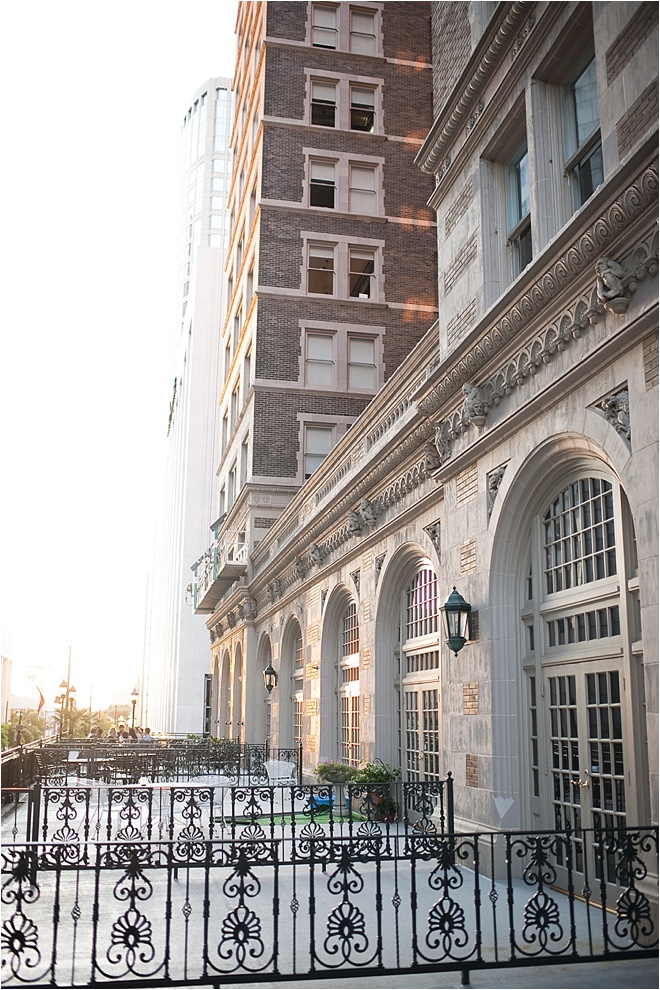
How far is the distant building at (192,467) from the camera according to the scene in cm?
6644

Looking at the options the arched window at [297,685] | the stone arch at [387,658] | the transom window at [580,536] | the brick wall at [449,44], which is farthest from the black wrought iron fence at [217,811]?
the brick wall at [449,44]

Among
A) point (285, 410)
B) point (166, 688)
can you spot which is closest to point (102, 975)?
point (285, 410)

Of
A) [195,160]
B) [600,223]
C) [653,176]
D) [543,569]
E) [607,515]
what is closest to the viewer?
[653,176]

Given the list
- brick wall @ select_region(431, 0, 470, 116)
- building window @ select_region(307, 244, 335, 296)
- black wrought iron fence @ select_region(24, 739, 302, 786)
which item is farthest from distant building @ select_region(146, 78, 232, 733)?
brick wall @ select_region(431, 0, 470, 116)

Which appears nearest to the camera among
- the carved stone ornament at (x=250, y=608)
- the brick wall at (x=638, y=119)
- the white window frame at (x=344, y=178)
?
the brick wall at (x=638, y=119)

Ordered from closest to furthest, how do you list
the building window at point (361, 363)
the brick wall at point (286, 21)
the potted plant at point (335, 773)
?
the potted plant at point (335, 773)
the building window at point (361, 363)
the brick wall at point (286, 21)

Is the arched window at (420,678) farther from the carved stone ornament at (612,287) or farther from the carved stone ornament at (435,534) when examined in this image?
the carved stone ornament at (612,287)

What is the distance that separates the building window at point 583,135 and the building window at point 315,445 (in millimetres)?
19326

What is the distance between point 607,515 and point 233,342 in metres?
30.2

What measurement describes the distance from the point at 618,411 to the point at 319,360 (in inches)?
881

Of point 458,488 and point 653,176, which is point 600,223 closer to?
point 653,176

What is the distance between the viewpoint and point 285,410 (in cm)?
2922

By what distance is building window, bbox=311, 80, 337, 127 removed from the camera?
1256 inches

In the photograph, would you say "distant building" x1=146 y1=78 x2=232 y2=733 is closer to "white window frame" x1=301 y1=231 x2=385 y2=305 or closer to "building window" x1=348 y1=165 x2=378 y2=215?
"white window frame" x1=301 y1=231 x2=385 y2=305
